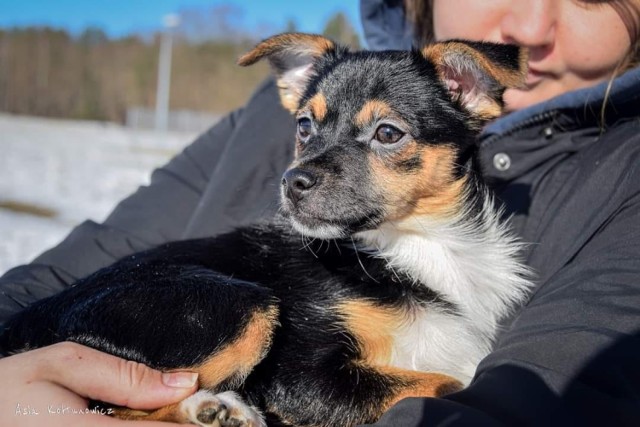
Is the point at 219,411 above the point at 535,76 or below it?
below

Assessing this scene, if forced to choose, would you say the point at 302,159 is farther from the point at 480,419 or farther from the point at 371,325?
the point at 480,419

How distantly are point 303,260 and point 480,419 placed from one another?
4.50ft

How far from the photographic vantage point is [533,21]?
111 inches

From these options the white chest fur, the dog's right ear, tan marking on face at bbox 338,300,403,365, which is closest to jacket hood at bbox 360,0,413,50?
the dog's right ear

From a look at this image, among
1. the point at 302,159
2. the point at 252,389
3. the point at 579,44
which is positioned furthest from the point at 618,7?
the point at 252,389

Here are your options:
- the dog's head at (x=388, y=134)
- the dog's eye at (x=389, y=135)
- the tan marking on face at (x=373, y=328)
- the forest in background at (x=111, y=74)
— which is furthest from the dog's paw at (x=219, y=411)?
A: the forest in background at (x=111, y=74)

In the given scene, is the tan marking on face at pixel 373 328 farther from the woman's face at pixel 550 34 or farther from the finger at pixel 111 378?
the woman's face at pixel 550 34

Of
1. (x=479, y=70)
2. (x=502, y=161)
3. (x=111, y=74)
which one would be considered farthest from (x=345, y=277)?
(x=111, y=74)

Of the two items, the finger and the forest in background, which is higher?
the finger

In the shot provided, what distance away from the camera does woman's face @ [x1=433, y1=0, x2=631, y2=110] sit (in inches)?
109

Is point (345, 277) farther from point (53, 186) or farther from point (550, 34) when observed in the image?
point (53, 186)

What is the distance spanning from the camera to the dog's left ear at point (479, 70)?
8.36ft

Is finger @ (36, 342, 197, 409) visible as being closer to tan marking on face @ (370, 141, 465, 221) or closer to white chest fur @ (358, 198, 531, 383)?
white chest fur @ (358, 198, 531, 383)

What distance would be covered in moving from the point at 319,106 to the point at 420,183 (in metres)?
0.58
